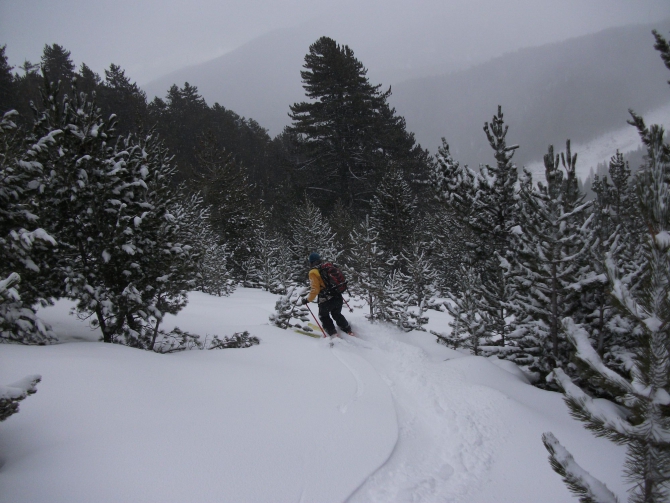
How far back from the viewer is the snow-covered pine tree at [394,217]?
21.2m

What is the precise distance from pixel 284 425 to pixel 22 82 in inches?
1751

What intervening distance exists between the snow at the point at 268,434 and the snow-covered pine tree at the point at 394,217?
1632cm

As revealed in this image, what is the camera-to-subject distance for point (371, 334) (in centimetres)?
873

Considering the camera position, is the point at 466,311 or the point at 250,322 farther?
the point at 250,322

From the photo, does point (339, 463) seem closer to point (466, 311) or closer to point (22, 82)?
point (466, 311)

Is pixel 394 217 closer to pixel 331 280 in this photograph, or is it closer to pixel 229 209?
pixel 331 280

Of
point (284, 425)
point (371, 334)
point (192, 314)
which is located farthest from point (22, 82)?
point (284, 425)

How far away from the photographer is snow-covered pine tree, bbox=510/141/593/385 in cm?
503

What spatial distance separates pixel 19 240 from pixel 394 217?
18.8 meters

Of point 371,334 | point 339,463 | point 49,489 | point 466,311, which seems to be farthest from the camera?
point 371,334

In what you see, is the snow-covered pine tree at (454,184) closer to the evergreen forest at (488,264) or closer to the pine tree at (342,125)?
the evergreen forest at (488,264)

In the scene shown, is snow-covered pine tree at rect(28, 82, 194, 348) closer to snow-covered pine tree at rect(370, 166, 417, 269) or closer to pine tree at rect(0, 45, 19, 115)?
snow-covered pine tree at rect(370, 166, 417, 269)

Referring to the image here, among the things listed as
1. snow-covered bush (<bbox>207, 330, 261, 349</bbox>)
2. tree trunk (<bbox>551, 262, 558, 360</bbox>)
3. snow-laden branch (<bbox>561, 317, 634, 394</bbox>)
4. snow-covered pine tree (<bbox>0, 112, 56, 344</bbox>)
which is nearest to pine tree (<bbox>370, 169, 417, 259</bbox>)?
snow-covered bush (<bbox>207, 330, 261, 349</bbox>)

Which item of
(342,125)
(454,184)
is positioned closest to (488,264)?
(454,184)
